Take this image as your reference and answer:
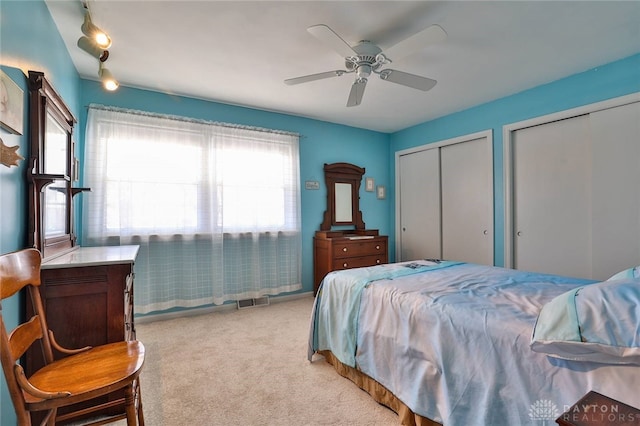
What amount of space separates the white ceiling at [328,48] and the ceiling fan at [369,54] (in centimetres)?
14

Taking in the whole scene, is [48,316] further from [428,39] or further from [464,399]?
[428,39]

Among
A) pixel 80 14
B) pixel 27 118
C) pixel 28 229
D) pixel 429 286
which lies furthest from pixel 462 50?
pixel 28 229

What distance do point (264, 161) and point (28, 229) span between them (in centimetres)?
251

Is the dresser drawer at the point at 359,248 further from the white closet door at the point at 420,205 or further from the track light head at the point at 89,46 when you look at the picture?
the track light head at the point at 89,46

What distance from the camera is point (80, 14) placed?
201 cm

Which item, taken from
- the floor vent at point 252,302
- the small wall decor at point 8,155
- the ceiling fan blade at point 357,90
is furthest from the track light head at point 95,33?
the floor vent at point 252,302

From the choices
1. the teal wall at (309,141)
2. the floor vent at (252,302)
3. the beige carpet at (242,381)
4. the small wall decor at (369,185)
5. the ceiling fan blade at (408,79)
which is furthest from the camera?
the small wall decor at (369,185)

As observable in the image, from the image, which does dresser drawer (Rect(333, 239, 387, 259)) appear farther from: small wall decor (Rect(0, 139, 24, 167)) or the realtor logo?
small wall decor (Rect(0, 139, 24, 167))

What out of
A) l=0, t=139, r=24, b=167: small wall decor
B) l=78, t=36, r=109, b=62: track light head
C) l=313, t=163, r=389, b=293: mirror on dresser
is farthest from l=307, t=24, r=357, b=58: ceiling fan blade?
l=313, t=163, r=389, b=293: mirror on dresser

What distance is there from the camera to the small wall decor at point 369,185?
4816 millimetres

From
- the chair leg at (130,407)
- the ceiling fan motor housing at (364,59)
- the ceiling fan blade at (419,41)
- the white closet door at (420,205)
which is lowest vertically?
the chair leg at (130,407)

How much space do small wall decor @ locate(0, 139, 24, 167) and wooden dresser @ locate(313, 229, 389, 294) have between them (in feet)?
10.1

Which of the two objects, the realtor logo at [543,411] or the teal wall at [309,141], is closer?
the realtor logo at [543,411]

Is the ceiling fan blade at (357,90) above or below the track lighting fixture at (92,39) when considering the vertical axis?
below
